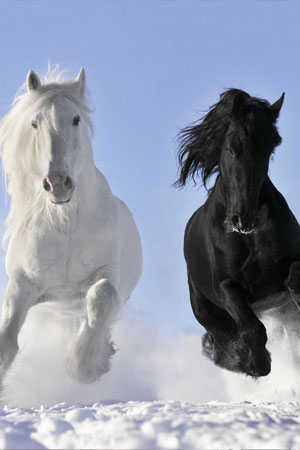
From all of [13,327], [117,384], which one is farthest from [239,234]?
[117,384]

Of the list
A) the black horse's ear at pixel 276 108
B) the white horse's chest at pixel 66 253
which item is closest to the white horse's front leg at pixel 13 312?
the white horse's chest at pixel 66 253

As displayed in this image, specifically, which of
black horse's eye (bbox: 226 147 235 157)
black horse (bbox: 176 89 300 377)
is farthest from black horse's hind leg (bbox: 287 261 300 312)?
black horse's eye (bbox: 226 147 235 157)

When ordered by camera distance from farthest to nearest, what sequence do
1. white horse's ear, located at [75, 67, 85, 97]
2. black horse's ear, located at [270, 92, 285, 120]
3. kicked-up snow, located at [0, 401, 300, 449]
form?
white horse's ear, located at [75, 67, 85, 97] → black horse's ear, located at [270, 92, 285, 120] → kicked-up snow, located at [0, 401, 300, 449]

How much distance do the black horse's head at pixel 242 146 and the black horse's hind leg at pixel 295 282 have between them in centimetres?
50

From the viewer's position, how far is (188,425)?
9.40 ft

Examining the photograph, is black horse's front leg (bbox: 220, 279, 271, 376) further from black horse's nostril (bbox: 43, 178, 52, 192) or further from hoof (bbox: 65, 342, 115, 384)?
black horse's nostril (bbox: 43, 178, 52, 192)

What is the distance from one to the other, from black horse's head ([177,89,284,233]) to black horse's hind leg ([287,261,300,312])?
0.50m

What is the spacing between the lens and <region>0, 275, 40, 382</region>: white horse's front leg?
18.0ft

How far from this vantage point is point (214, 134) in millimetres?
5277

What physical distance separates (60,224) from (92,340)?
1.12 metres

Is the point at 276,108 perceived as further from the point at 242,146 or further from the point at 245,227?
the point at 245,227

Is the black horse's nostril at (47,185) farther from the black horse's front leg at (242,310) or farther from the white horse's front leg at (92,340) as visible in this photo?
the black horse's front leg at (242,310)

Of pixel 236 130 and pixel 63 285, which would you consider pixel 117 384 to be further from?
pixel 236 130

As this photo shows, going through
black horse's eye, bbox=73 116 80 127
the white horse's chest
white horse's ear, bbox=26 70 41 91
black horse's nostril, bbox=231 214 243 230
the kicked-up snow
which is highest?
A: white horse's ear, bbox=26 70 41 91
